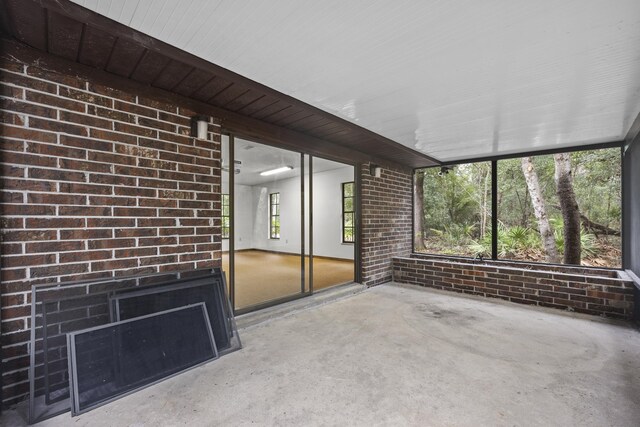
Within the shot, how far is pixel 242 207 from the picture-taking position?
4203 millimetres

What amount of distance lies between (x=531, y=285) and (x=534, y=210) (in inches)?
168

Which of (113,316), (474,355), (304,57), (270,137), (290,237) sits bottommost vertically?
(474,355)

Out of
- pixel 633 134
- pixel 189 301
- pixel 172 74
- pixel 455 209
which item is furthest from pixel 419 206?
pixel 172 74

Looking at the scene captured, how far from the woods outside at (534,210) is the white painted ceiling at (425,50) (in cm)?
360

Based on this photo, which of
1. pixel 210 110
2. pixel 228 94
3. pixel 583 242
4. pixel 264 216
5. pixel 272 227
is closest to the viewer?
pixel 228 94

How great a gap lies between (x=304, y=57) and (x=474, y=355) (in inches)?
119

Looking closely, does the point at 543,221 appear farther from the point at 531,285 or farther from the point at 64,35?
the point at 64,35

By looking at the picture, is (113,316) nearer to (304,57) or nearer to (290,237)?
(304,57)

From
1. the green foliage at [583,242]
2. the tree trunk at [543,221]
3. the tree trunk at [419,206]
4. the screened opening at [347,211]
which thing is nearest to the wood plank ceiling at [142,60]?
the screened opening at [347,211]

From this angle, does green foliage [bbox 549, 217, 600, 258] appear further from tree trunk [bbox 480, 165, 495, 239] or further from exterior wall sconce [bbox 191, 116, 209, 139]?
exterior wall sconce [bbox 191, 116, 209, 139]

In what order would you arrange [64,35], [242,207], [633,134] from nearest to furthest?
1. [64,35]
2. [633,134]
3. [242,207]

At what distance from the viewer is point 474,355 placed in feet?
8.75

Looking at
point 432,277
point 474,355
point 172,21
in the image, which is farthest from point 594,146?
point 172,21

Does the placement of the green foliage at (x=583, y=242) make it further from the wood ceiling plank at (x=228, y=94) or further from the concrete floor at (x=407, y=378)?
the wood ceiling plank at (x=228, y=94)
